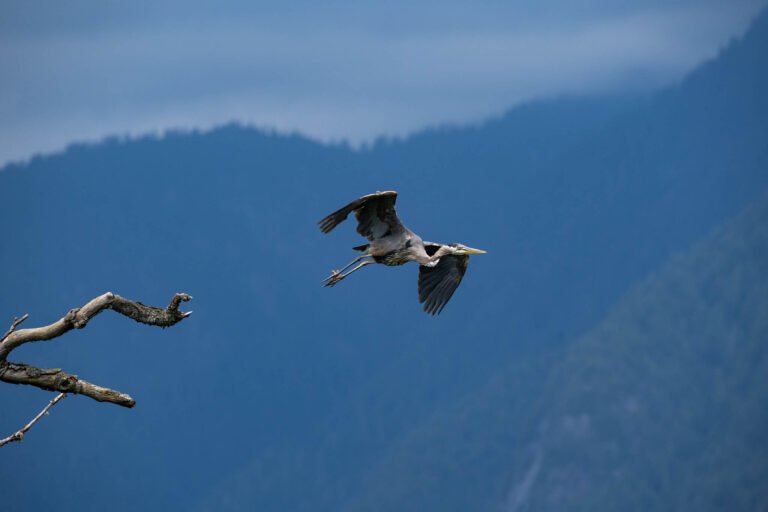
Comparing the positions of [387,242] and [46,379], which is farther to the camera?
[387,242]

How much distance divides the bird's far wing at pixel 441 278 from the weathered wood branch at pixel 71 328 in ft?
44.9

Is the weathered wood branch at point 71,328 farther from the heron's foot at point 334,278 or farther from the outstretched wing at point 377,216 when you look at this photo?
the outstretched wing at point 377,216

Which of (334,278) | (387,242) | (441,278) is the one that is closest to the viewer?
(334,278)

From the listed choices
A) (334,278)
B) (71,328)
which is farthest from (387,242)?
(71,328)

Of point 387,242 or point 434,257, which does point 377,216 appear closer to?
point 387,242

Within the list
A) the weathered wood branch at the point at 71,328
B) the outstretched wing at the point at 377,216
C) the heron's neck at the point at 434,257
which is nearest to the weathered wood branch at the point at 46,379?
the weathered wood branch at the point at 71,328

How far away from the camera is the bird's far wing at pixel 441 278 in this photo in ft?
104

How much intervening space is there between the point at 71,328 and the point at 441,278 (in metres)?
14.8

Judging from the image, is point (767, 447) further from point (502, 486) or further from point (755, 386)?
point (502, 486)

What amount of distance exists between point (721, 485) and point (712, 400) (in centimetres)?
1642

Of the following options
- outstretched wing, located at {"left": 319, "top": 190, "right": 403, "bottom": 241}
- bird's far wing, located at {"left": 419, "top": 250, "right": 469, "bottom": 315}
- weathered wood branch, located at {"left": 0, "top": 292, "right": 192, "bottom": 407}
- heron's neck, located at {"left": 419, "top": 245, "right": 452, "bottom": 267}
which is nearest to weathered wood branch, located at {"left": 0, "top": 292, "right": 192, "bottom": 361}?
weathered wood branch, located at {"left": 0, "top": 292, "right": 192, "bottom": 407}

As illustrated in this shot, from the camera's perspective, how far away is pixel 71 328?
1772cm

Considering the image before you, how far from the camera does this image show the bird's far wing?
31.7m

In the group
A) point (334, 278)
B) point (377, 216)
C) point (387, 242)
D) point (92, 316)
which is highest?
point (377, 216)
